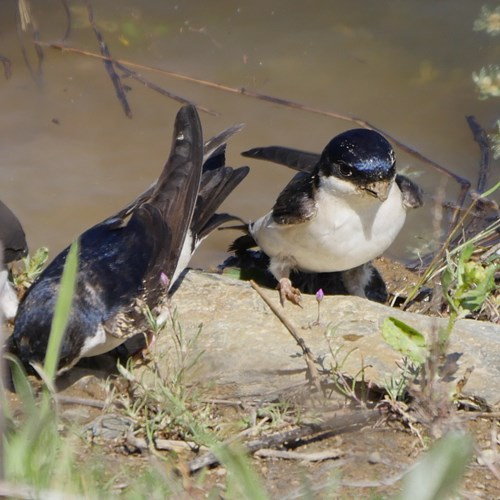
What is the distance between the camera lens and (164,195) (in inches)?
201

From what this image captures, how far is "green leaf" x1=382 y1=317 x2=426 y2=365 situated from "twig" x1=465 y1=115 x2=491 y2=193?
3.57m

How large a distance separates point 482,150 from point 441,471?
6.00 metres

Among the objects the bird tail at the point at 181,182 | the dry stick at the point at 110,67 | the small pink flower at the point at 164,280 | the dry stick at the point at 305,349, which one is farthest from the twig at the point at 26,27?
the dry stick at the point at 305,349

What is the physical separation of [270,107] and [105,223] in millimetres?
3011

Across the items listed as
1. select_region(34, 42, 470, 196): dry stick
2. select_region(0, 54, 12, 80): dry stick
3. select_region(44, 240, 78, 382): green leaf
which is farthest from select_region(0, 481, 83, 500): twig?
select_region(0, 54, 12, 80): dry stick

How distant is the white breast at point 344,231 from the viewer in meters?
4.95

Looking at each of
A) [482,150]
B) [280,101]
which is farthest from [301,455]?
[280,101]

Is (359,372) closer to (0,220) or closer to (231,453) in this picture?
(231,453)

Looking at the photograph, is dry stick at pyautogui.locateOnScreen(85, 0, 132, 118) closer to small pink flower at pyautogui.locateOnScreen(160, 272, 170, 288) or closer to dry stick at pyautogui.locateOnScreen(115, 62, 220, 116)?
dry stick at pyautogui.locateOnScreen(115, 62, 220, 116)

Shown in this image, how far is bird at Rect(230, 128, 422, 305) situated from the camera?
4.78m

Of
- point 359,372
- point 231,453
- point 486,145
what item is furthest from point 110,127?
point 231,453

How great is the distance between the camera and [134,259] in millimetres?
4738

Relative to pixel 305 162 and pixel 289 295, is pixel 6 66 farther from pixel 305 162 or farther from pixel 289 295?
pixel 289 295

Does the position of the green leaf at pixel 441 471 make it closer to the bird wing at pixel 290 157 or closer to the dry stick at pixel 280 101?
the bird wing at pixel 290 157
